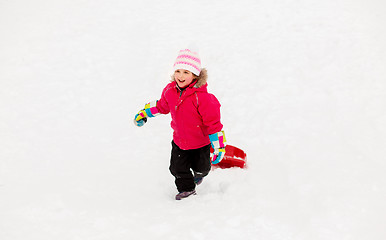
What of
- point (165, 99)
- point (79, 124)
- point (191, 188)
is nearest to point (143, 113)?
point (165, 99)

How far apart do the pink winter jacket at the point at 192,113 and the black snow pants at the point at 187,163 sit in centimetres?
11

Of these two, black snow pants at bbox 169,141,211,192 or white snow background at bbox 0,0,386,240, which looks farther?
black snow pants at bbox 169,141,211,192

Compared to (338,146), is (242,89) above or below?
above

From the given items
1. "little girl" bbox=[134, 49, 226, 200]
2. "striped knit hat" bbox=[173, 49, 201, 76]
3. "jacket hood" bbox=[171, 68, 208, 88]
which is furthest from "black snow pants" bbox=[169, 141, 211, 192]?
"striped knit hat" bbox=[173, 49, 201, 76]

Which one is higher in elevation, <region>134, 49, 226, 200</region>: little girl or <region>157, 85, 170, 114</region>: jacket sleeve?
<region>157, 85, 170, 114</region>: jacket sleeve

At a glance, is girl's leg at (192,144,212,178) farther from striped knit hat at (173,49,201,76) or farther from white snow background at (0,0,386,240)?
striped knit hat at (173,49,201,76)

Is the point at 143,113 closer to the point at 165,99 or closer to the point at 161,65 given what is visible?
the point at 165,99

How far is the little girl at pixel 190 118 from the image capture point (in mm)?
2928

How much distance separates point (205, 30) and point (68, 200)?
16.6 ft

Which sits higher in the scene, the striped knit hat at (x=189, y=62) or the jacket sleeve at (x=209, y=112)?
the striped knit hat at (x=189, y=62)

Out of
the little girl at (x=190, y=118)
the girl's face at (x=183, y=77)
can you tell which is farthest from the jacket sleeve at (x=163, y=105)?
the girl's face at (x=183, y=77)

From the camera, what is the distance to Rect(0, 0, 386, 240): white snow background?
9.73 feet

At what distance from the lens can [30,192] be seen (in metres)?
3.40

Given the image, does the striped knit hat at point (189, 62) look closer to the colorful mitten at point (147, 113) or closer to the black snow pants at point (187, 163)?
the colorful mitten at point (147, 113)
